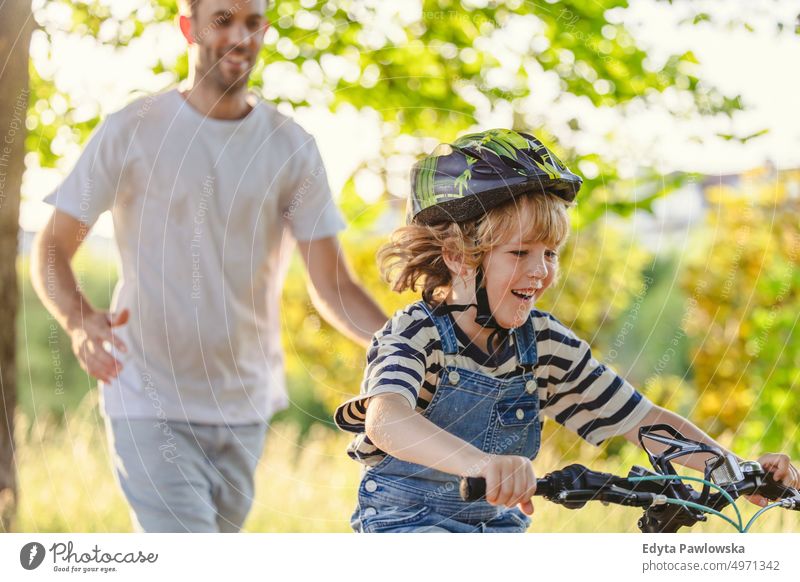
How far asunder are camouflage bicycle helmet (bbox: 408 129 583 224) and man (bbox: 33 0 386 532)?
2.03 feet

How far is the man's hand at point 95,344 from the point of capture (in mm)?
3176

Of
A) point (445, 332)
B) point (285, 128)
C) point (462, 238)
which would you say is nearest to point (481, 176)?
point (462, 238)

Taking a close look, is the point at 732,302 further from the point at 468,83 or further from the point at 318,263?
the point at 318,263

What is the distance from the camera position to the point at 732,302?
6090 mm

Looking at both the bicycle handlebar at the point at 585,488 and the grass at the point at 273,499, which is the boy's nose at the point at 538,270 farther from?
the grass at the point at 273,499

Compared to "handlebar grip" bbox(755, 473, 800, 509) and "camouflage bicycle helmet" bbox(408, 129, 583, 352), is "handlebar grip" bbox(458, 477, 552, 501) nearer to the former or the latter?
"camouflage bicycle helmet" bbox(408, 129, 583, 352)

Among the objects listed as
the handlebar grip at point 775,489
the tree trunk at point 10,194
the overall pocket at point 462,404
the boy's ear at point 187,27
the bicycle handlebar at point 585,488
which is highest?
the boy's ear at point 187,27

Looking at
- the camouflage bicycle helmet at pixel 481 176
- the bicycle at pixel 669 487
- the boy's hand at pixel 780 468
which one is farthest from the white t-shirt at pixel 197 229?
the boy's hand at pixel 780 468

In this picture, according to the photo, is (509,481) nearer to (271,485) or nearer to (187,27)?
(187,27)

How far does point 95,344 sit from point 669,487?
176 cm

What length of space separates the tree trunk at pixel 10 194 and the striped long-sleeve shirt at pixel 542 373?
86.5 inches

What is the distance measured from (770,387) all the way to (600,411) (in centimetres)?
285

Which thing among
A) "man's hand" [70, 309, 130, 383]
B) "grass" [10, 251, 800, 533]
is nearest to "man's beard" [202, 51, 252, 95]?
"man's hand" [70, 309, 130, 383]
